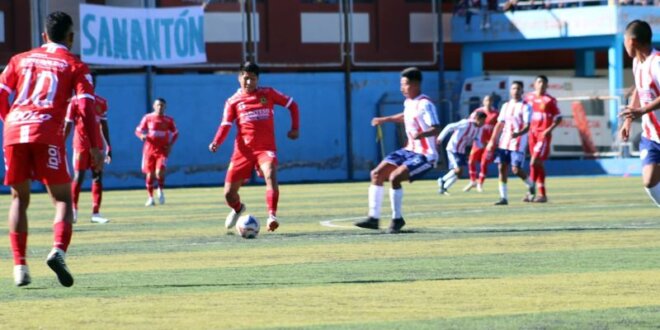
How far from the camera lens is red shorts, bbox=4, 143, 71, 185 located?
1245 cm

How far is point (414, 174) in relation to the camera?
19.6 meters

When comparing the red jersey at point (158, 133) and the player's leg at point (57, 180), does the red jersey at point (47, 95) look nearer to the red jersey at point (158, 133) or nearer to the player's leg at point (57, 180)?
the player's leg at point (57, 180)

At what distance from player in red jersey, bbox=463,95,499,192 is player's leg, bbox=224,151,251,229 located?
12180 mm

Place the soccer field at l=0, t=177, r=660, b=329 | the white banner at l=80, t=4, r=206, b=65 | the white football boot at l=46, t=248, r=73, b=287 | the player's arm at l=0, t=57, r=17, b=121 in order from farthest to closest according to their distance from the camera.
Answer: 1. the white banner at l=80, t=4, r=206, b=65
2. the player's arm at l=0, t=57, r=17, b=121
3. the white football boot at l=46, t=248, r=73, b=287
4. the soccer field at l=0, t=177, r=660, b=329

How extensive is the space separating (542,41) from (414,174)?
103 feet

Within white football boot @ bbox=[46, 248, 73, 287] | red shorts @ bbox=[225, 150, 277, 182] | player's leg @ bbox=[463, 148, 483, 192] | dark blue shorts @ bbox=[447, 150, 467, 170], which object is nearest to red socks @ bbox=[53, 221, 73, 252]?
white football boot @ bbox=[46, 248, 73, 287]

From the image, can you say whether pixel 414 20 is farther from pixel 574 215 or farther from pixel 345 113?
pixel 574 215

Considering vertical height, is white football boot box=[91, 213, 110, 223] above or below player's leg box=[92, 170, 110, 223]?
below

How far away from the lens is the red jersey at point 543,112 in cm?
2850

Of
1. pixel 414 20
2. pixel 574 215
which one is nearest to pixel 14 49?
pixel 414 20

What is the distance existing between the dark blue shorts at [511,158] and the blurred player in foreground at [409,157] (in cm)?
882

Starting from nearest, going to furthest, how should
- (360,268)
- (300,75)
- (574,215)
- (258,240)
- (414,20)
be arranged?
(360,268) → (258,240) → (574,215) → (300,75) → (414,20)

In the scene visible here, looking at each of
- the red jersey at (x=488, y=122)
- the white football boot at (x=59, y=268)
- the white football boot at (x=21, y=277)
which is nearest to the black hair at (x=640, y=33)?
the white football boot at (x=59, y=268)

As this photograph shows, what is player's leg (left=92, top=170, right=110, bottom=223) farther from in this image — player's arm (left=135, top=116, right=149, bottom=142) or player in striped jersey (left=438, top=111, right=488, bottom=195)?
player in striped jersey (left=438, top=111, right=488, bottom=195)
